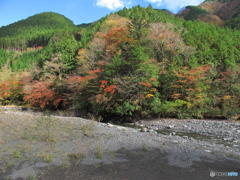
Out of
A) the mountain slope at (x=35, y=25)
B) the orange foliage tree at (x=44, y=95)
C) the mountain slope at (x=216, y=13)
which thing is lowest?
the orange foliage tree at (x=44, y=95)

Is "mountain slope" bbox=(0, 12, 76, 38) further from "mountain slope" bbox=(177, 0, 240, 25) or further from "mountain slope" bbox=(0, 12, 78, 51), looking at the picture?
"mountain slope" bbox=(177, 0, 240, 25)

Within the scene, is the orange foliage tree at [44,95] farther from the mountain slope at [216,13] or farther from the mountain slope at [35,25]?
the mountain slope at [35,25]

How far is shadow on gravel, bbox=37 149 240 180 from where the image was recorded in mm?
5445

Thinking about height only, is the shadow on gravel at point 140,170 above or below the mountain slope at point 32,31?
below

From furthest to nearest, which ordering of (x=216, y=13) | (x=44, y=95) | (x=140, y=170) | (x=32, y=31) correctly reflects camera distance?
(x=32, y=31) < (x=216, y=13) < (x=44, y=95) < (x=140, y=170)

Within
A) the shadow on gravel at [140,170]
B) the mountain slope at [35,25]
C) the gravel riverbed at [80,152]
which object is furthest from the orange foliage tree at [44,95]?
the mountain slope at [35,25]

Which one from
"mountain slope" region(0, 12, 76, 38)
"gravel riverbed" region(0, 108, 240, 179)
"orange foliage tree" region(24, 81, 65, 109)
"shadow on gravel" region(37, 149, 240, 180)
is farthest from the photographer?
"mountain slope" region(0, 12, 76, 38)

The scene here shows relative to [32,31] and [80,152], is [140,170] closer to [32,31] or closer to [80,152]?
[80,152]

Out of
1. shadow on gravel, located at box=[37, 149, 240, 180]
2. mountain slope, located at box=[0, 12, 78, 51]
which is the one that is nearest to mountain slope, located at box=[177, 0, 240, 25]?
mountain slope, located at box=[0, 12, 78, 51]

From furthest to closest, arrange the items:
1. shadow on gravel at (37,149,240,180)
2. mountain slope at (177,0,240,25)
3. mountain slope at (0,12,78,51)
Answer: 1. mountain slope at (0,12,78,51)
2. mountain slope at (177,0,240,25)
3. shadow on gravel at (37,149,240,180)

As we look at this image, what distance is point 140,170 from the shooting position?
5.88 m

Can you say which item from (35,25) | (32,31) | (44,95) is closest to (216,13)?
(44,95)

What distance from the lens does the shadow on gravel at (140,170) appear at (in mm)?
5445

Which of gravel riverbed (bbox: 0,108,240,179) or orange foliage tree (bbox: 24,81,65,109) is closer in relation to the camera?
gravel riverbed (bbox: 0,108,240,179)
